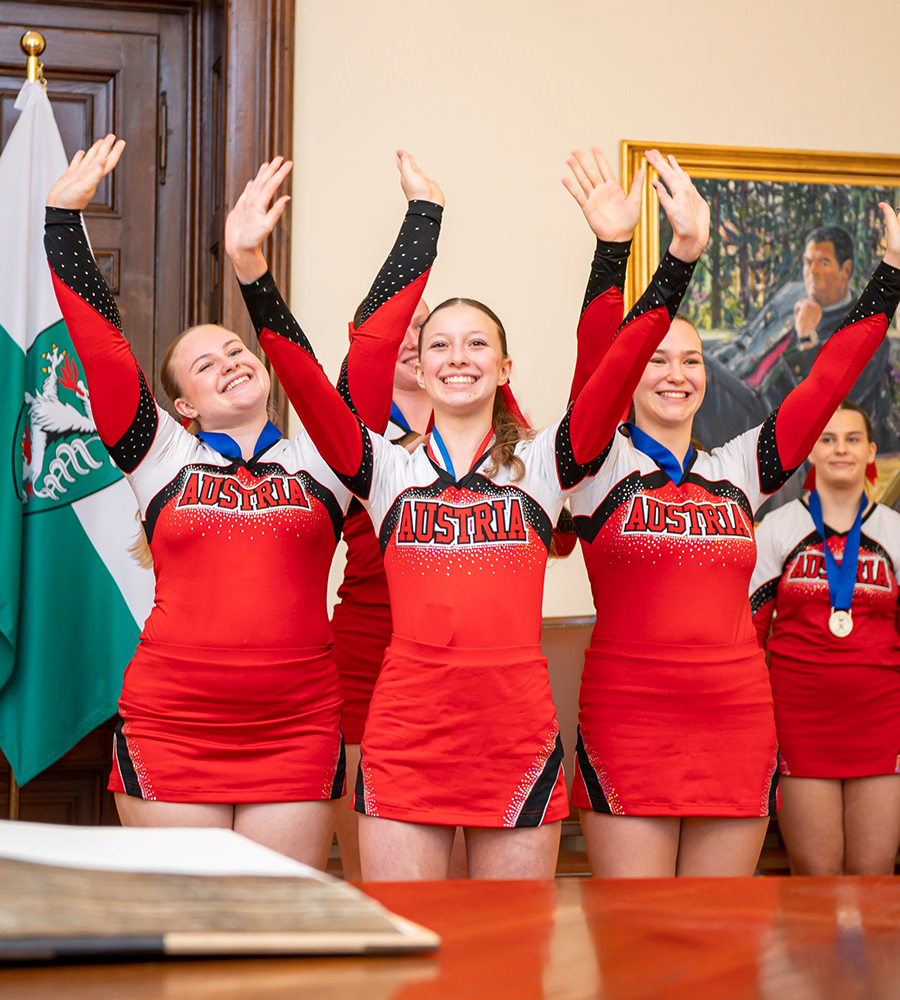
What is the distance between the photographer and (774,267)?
3891mm

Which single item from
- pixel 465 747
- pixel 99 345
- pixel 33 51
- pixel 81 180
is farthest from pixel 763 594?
pixel 33 51

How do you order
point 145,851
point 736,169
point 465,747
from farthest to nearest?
1. point 736,169
2. point 465,747
3. point 145,851

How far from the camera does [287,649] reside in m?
2.25

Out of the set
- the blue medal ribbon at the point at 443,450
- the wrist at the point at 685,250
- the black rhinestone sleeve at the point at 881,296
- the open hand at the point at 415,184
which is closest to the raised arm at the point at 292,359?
the blue medal ribbon at the point at 443,450

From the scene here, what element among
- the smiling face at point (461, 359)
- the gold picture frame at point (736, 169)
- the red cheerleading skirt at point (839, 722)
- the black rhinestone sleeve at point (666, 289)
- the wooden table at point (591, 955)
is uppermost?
the gold picture frame at point (736, 169)

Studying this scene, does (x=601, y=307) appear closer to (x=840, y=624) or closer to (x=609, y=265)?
(x=609, y=265)

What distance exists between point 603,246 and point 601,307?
0.43 feet

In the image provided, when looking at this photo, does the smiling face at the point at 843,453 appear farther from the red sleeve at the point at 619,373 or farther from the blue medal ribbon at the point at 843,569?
the red sleeve at the point at 619,373

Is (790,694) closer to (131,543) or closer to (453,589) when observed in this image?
(453,589)

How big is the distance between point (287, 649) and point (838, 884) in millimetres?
1616

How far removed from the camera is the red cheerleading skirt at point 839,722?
127 inches

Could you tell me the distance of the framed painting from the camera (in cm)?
383

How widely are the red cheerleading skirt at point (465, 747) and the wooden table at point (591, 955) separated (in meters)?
1.25

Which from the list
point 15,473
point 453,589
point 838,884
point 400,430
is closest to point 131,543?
point 15,473
